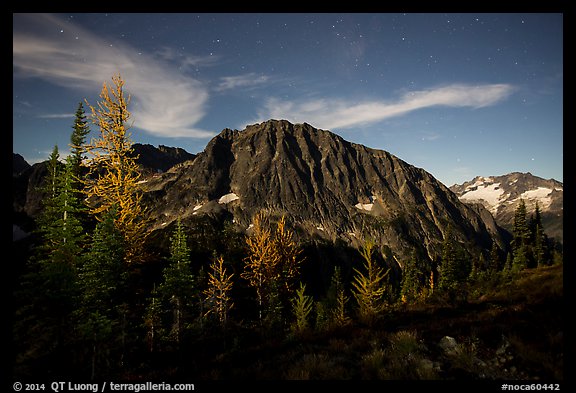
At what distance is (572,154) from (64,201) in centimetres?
1925

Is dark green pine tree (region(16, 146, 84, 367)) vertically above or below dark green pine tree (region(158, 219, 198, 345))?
above

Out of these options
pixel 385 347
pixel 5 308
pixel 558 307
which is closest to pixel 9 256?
pixel 5 308

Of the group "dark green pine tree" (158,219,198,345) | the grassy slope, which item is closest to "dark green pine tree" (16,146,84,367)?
the grassy slope

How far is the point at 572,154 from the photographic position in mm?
4465

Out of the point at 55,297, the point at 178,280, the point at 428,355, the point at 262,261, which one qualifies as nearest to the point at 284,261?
the point at 262,261

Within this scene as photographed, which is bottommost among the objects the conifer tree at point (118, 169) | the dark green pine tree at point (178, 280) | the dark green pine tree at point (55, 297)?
the dark green pine tree at point (178, 280)

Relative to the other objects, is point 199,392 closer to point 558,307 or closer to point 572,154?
point 572,154

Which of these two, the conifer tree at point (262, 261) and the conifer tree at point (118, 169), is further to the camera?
the conifer tree at point (262, 261)

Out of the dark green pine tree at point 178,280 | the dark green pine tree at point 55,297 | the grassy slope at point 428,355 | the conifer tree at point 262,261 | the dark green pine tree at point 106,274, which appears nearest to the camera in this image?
the grassy slope at point 428,355

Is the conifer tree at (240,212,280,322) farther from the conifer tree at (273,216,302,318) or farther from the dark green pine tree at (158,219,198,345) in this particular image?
the dark green pine tree at (158,219,198,345)

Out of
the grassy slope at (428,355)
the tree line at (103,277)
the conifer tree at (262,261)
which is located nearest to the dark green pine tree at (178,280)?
the tree line at (103,277)

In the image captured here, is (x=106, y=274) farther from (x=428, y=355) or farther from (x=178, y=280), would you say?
(x=428, y=355)

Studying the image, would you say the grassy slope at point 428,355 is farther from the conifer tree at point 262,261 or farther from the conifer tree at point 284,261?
the conifer tree at point 284,261

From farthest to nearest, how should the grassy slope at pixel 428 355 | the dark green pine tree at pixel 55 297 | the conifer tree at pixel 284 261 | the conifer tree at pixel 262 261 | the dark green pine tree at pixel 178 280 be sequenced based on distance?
the conifer tree at pixel 284 261, the conifer tree at pixel 262 261, the dark green pine tree at pixel 178 280, the dark green pine tree at pixel 55 297, the grassy slope at pixel 428 355
